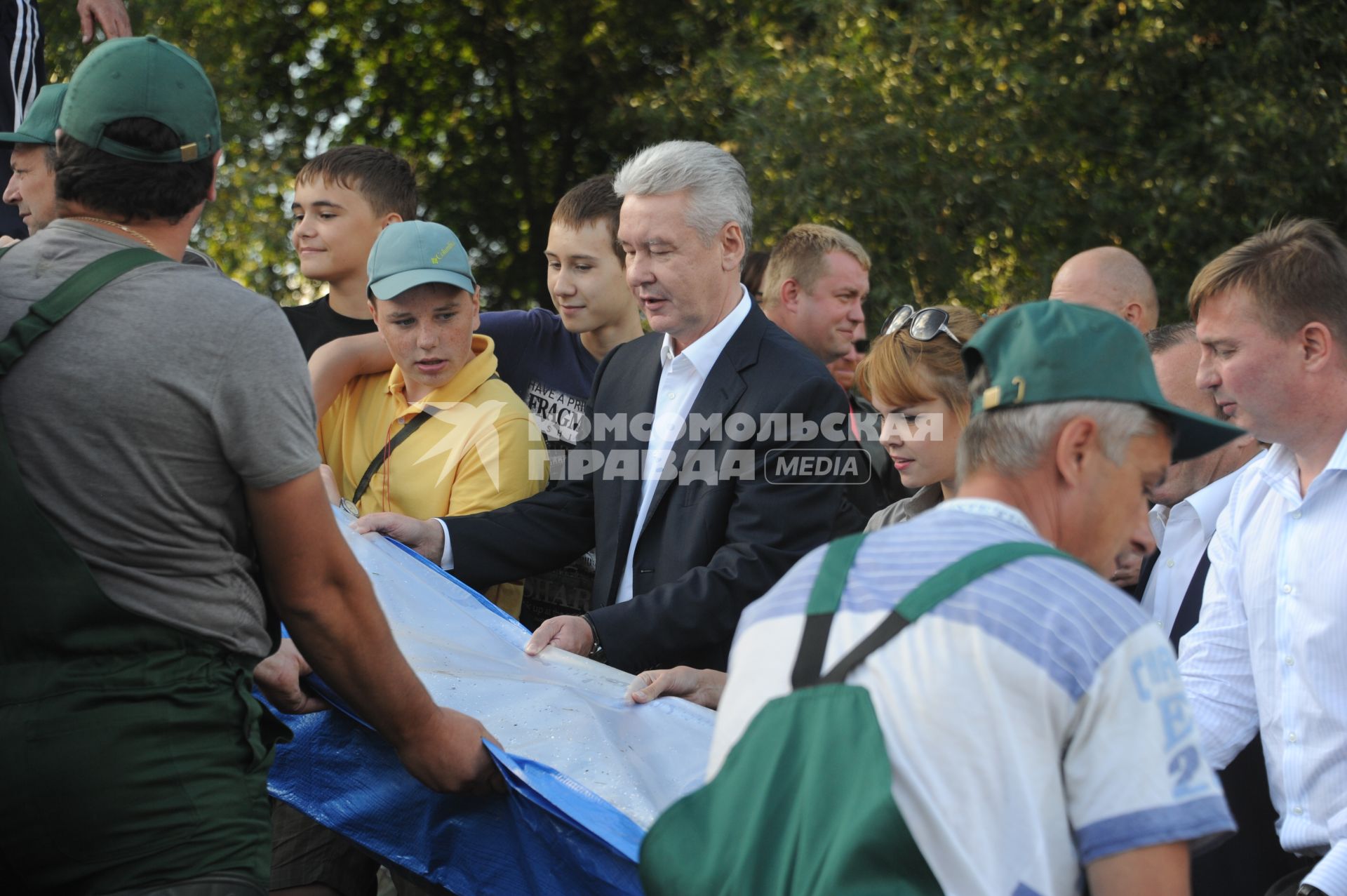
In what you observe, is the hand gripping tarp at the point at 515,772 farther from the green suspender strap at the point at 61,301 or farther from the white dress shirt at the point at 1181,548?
the white dress shirt at the point at 1181,548

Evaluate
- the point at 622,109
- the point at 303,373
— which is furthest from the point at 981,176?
the point at 303,373

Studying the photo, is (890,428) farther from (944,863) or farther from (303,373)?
(944,863)

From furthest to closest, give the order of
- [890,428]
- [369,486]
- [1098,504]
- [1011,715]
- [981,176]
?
[981,176] → [369,486] → [890,428] → [1098,504] → [1011,715]

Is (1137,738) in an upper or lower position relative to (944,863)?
upper

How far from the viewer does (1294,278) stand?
10.0 ft

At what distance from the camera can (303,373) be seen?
236 cm

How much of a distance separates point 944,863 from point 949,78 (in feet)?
31.7

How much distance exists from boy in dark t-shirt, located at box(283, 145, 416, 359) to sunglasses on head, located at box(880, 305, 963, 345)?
1953 mm

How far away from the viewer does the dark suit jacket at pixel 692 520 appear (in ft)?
12.0

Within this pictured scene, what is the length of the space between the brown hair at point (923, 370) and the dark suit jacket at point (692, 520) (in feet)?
0.68

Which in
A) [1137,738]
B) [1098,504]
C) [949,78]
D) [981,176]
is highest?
[949,78]

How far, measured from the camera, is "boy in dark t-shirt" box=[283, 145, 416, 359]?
16.4 ft

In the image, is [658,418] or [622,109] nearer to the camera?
[658,418]

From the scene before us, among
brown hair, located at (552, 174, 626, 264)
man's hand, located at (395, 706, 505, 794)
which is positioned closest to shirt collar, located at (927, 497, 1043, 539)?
man's hand, located at (395, 706, 505, 794)
